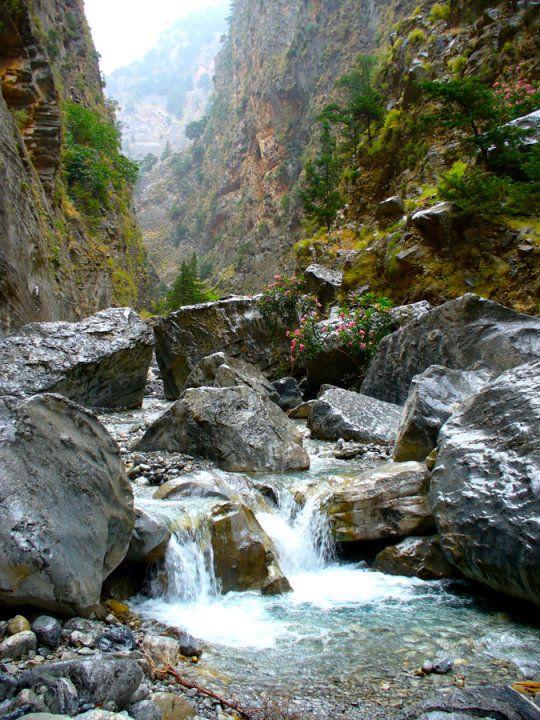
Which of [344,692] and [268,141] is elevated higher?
[268,141]

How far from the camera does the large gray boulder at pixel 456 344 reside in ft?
27.6

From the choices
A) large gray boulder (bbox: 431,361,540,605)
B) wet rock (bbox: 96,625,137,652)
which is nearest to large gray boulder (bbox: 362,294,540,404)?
large gray boulder (bbox: 431,361,540,605)

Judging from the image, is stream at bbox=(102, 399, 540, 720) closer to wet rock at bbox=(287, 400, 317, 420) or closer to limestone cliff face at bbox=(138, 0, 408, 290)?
wet rock at bbox=(287, 400, 317, 420)

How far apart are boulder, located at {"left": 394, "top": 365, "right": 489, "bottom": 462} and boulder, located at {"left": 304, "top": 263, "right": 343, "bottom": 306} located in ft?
37.8

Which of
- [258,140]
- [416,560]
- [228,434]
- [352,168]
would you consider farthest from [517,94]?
[258,140]

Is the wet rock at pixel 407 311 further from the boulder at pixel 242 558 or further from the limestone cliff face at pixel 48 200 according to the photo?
the limestone cliff face at pixel 48 200

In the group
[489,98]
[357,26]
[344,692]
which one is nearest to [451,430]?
[344,692]

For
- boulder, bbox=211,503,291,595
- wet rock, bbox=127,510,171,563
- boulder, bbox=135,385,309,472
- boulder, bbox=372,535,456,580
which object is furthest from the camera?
boulder, bbox=135,385,309,472

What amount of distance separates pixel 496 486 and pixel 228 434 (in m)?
4.65

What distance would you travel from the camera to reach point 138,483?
7.00 meters

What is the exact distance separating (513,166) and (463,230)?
8.20 ft

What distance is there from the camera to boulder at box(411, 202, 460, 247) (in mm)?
14297

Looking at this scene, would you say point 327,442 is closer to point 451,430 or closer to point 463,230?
point 451,430

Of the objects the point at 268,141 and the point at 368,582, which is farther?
the point at 268,141
